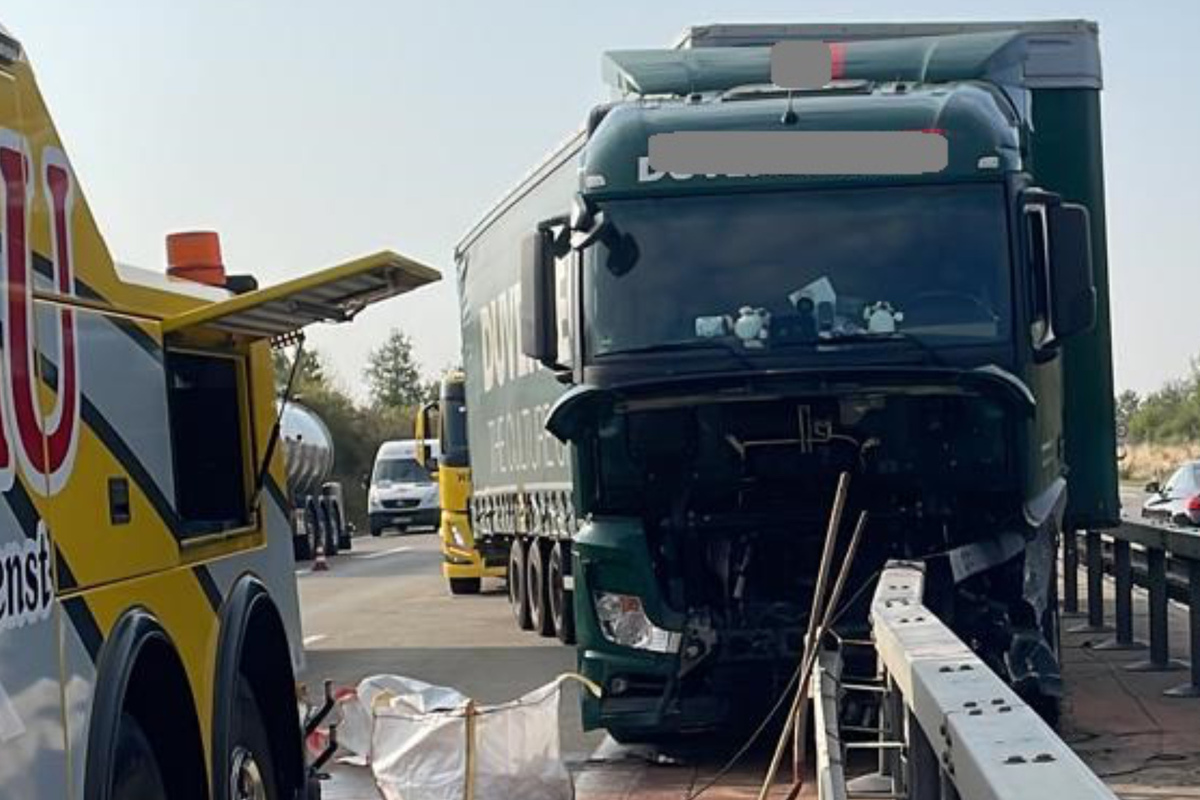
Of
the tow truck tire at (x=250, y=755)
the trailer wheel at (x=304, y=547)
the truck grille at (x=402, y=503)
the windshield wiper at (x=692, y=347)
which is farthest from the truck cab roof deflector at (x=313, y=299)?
the truck grille at (x=402, y=503)

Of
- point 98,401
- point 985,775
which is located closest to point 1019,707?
point 985,775

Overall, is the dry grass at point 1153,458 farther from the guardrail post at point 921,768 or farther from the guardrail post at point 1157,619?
the guardrail post at point 921,768

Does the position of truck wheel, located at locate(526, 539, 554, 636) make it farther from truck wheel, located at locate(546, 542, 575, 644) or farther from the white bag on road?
the white bag on road

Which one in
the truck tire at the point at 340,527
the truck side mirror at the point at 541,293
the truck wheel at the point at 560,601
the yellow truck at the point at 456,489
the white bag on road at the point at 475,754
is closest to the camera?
the white bag on road at the point at 475,754

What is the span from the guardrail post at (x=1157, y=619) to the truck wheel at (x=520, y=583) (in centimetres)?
714

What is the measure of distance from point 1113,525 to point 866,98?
12.8 feet

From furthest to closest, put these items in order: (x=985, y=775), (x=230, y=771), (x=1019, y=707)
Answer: (x=230, y=771)
(x=1019, y=707)
(x=985, y=775)

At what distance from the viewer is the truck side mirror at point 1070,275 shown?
996 centimetres

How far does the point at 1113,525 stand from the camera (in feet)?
42.9

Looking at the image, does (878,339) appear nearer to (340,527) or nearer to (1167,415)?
(340,527)

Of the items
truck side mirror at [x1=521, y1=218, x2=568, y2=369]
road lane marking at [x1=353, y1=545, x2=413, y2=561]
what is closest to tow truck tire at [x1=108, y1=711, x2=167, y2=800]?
truck side mirror at [x1=521, y1=218, x2=568, y2=369]

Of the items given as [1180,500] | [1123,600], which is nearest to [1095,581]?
[1123,600]

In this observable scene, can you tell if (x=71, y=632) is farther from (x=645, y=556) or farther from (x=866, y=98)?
(x=866, y=98)

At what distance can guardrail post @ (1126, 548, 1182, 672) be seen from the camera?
13562 mm
